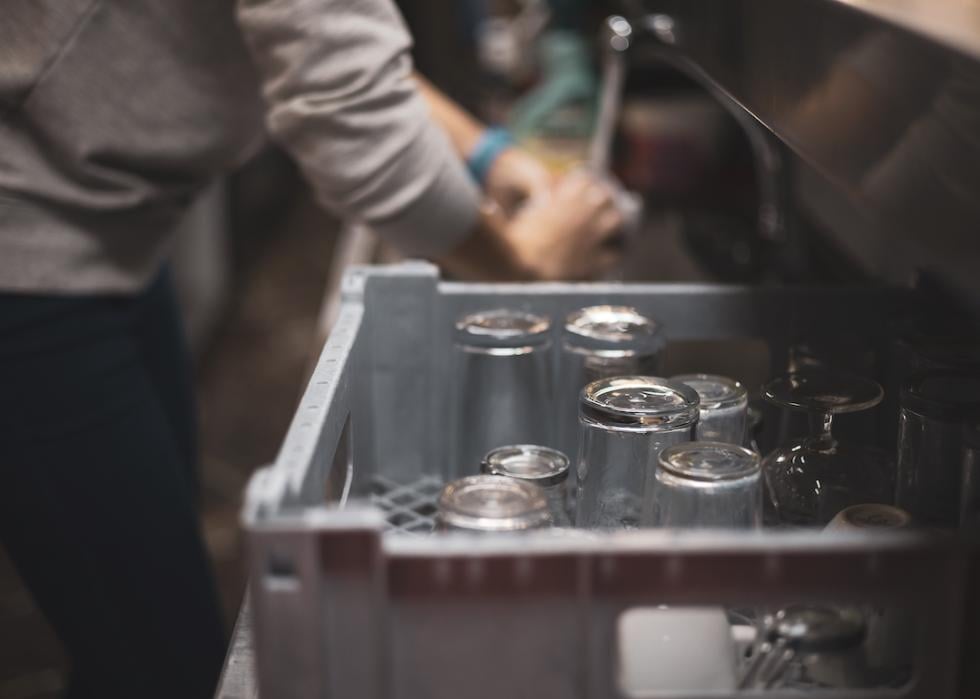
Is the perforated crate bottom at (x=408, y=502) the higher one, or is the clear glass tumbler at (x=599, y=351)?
the clear glass tumbler at (x=599, y=351)

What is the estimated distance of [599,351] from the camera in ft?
2.57

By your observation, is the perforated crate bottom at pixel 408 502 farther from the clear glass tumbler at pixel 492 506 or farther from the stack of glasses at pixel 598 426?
the clear glass tumbler at pixel 492 506

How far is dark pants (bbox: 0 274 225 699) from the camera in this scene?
1.00 meters

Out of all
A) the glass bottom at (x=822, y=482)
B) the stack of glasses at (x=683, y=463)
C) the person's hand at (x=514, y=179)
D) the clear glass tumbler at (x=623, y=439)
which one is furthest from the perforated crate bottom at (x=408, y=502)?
the person's hand at (x=514, y=179)

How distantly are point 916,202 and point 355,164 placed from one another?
58cm

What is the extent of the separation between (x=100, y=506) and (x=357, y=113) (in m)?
0.47

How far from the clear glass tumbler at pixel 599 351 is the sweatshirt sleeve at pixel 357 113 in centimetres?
23

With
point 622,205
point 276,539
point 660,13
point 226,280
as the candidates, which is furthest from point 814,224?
point 226,280

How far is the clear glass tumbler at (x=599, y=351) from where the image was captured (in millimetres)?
782

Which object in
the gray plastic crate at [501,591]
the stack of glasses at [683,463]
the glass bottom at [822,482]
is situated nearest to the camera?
the gray plastic crate at [501,591]

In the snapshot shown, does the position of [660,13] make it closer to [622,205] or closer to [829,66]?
[622,205]

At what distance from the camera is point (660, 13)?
114 cm

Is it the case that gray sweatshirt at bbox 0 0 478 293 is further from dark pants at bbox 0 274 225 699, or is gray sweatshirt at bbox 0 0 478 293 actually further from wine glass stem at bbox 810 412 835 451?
wine glass stem at bbox 810 412 835 451

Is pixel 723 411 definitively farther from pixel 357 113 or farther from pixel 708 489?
pixel 357 113
